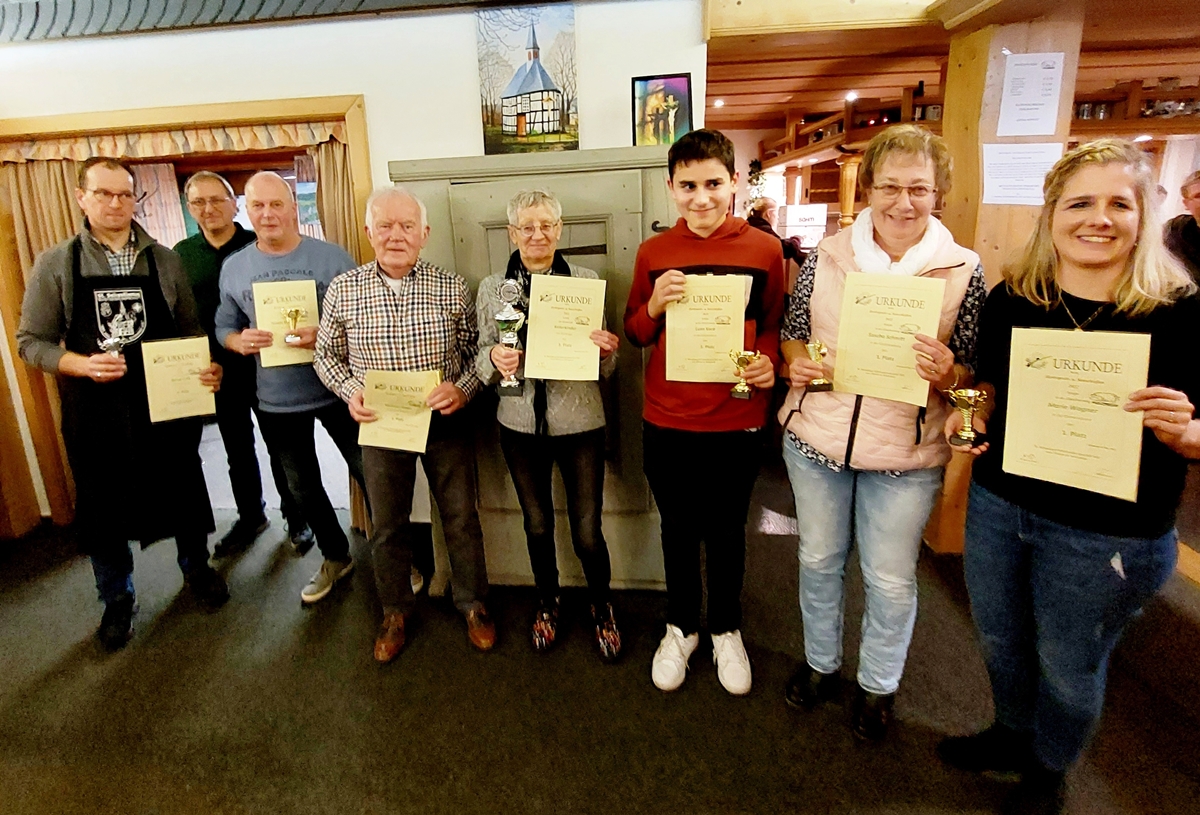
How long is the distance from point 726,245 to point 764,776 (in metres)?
1.44

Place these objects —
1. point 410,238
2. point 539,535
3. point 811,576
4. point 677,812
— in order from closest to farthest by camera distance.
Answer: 1. point 677,812
2. point 811,576
3. point 410,238
4. point 539,535

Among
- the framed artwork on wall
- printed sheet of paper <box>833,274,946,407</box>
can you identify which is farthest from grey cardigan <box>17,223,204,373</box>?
printed sheet of paper <box>833,274,946,407</box>

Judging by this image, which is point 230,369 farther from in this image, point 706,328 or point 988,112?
point 988,112

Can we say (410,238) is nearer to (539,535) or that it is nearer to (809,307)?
(539,535)

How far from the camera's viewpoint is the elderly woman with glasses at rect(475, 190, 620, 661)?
6.07 feet

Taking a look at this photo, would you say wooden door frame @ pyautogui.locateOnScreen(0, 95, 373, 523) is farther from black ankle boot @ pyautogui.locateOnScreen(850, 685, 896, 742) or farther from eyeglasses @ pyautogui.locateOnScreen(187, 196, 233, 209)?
black ankle boot @ pyautogui.locateOnScreen(850, 685, 896, 742)

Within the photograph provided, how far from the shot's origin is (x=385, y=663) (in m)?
2.20

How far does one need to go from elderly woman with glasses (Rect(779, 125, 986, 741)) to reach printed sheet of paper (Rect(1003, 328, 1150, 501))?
18 centimetres

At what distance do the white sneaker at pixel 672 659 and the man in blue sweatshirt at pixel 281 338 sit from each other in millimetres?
1394

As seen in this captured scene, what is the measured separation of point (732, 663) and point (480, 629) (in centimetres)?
89

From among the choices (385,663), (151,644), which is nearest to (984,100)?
(385,663)

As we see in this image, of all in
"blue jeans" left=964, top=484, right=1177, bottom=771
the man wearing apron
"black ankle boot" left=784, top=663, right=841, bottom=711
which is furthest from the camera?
the man wearing apron

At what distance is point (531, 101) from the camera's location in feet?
8.47

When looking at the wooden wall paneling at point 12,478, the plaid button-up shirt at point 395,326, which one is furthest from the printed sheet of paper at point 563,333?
the wooden wall paneling at point 12,478
